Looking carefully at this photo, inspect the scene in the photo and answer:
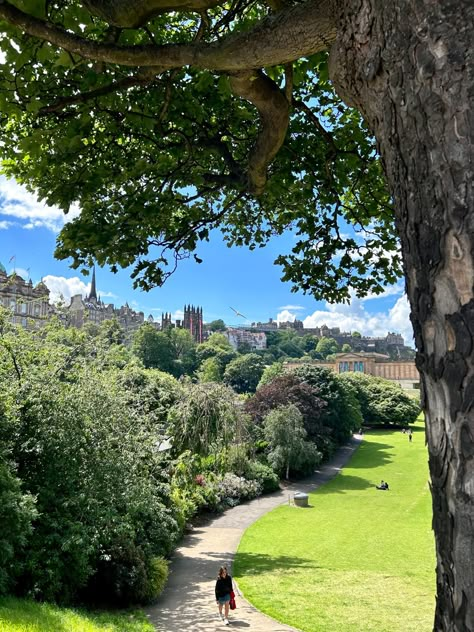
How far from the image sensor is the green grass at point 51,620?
7.91 metres

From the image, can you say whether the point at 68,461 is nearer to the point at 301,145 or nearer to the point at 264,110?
the point at 301,145

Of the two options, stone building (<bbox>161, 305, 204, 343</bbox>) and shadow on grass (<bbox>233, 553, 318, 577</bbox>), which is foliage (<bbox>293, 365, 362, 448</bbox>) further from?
stone building (<bbox>161, 305, 204, 343</bbox>)

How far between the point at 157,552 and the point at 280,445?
18899 mm

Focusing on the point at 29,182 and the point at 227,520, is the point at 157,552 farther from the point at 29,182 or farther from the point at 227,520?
the point at 29,182

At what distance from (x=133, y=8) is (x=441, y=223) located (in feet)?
6.89

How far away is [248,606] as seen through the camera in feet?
45.3

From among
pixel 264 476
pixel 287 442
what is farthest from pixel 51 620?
pixel 287 442

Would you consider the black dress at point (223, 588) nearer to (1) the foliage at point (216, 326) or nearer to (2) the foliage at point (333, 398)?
(2) the foliage at point (333, 398)

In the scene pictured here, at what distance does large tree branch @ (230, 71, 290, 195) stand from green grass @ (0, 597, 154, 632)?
697 centimetres

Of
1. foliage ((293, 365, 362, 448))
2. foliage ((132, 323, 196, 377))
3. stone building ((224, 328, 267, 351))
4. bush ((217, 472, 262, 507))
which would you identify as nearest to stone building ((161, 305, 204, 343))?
stone building ((224, 328, 267, 351))

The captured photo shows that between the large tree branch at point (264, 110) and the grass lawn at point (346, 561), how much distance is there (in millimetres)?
11350

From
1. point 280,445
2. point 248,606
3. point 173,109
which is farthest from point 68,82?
point 280,445

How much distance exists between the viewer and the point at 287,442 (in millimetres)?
33906

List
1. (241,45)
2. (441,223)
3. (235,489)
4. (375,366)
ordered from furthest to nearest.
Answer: (375,366) → (235,489) → (241,45) → (441,223)
